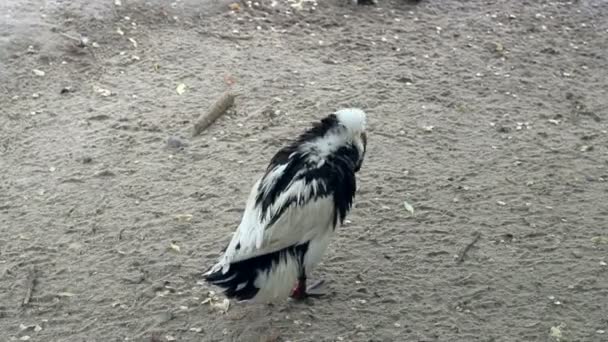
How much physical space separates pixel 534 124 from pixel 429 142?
75cm

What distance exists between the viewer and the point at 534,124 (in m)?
5.30

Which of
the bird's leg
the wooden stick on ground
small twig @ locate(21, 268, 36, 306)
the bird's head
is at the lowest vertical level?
small twig @ locate(21, 268, 36, 306)

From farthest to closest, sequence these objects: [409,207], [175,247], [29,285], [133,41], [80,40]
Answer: [133,41]
[80,40]
[409,207]
[175,247]
[29,285]

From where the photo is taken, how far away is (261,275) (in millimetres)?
3615

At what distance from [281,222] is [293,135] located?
5.18 feet

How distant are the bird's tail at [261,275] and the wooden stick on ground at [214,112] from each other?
63.9 inches

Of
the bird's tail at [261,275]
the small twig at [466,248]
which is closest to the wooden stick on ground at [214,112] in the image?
the bird's tail at [261,275]

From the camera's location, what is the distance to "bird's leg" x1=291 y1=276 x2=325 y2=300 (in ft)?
12.6

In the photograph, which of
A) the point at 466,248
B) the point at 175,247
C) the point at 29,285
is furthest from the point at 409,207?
the point at 29,285

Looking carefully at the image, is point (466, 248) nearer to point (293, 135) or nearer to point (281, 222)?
point (281, 222)

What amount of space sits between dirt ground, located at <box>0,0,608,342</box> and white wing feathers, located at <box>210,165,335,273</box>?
39 cm

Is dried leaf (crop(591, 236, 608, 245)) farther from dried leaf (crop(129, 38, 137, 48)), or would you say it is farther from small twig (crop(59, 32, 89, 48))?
small twig (crop(59, 32, 89, 48))

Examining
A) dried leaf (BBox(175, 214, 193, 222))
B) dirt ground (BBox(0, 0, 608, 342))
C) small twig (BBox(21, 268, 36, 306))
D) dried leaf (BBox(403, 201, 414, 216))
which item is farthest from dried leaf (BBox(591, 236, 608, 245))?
small twig (BBox(21, 268, 36, 306))

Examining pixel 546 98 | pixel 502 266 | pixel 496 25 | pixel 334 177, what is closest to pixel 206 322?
pixel 334 177
